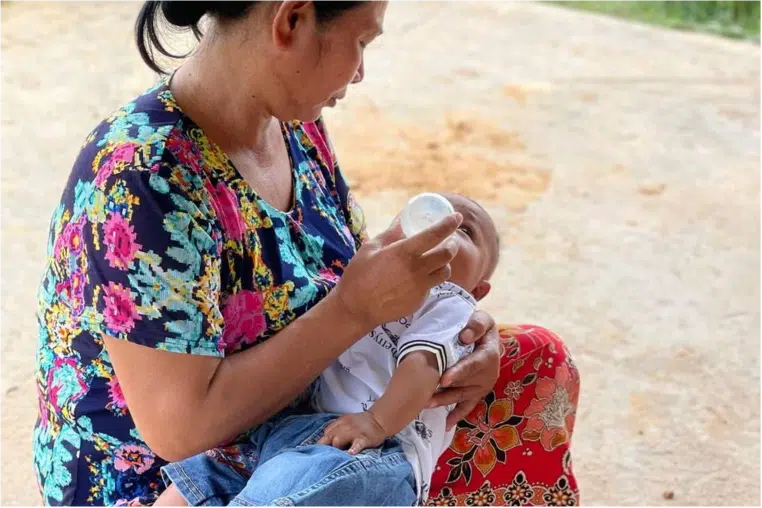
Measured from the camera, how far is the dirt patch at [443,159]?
3.63 m

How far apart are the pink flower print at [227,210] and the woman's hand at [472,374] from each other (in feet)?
1.34

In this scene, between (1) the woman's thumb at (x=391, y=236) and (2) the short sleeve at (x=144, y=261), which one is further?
(1) the woman's thumb at (x=391, y=236)

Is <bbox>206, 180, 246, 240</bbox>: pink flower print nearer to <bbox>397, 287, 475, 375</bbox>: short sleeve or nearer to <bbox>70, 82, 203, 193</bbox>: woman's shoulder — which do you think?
<bbox>70, 82, 203, 193</bbox>: woman's shoulder

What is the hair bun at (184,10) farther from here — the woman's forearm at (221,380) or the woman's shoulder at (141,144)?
the woman's forearm at (221,380)

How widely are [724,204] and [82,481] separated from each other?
9.19 feet

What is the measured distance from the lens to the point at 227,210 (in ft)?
4.52

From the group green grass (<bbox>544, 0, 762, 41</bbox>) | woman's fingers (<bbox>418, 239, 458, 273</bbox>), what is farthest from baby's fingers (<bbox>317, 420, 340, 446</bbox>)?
green grass (<bbox>544, 0, 762, 41</bbox>)

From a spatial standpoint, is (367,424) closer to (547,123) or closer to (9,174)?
(9,174)

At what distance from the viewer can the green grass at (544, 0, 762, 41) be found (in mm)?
5574

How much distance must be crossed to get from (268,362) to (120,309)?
0.75 feet

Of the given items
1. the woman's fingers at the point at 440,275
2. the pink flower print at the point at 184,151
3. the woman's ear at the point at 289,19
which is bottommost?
the woman's fingers at the point at 440,275

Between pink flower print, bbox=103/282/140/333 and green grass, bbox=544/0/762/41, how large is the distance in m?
4.90

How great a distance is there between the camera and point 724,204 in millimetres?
3645

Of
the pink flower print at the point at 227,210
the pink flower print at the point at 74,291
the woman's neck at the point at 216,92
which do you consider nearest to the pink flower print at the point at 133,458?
the pink flower print at the point at 74,291
